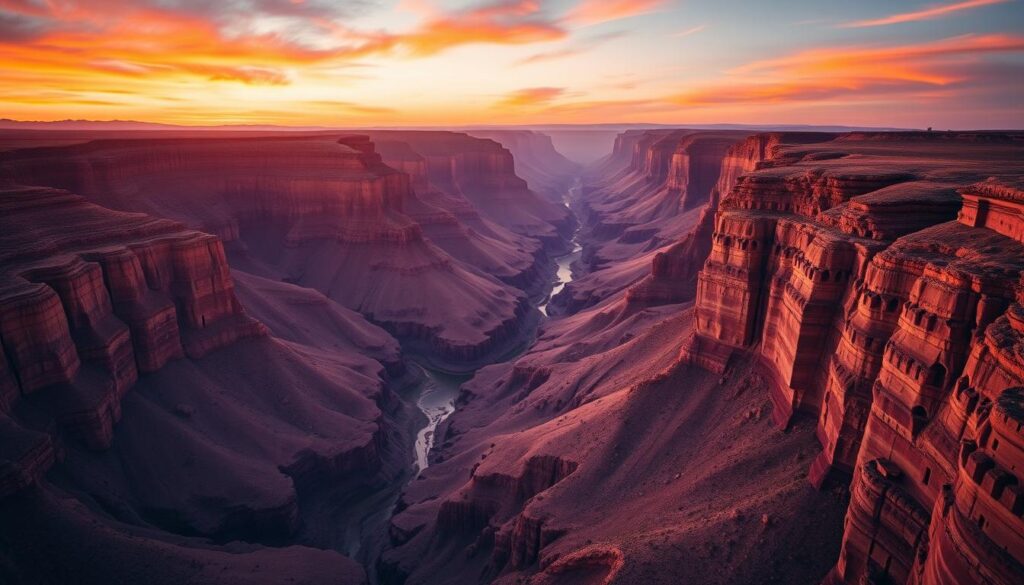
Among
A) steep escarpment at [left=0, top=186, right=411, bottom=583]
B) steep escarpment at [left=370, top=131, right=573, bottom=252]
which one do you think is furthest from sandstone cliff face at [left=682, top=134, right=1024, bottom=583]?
steep escarpment at [left=370, top=131, right=573, bottom=252]

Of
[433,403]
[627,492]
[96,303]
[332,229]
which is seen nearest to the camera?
[627,492]

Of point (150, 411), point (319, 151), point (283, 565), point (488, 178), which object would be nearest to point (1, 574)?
point (283, 565)

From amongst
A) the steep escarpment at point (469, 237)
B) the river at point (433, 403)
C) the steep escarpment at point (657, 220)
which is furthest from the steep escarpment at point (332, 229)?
the steep escarpment at point (657, 220)

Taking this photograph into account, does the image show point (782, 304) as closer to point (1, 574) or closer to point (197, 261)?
point (1, 574)

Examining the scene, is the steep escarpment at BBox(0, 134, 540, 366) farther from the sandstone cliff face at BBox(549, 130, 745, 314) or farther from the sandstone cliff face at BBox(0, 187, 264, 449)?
the sandstone cliff face at BBox(0, 187, 264, 449)

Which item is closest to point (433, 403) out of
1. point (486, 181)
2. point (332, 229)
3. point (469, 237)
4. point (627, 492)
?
point (332, 229)

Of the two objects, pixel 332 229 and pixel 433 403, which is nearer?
pixel 433 403

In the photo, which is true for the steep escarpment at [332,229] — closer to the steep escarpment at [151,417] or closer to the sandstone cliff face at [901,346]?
the steep escarpment at [151,417]

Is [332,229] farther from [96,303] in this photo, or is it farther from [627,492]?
[627,492]
